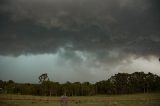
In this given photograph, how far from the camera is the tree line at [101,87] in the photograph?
5522 inches

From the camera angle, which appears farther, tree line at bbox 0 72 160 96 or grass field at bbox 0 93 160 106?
tree line at bbox 0 72 160 96

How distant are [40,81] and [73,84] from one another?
23.2m

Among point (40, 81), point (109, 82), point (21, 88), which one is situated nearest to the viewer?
point (40, 81)

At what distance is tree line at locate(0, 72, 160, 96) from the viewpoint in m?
140

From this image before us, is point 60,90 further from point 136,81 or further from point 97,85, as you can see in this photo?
point 136,81

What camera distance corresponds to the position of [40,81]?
447ft

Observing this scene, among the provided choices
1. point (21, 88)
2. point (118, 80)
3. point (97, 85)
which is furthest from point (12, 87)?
point (118, 80)

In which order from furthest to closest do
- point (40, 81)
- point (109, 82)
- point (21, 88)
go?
point (109, 82)
point (21, 88)
point (40, 81)

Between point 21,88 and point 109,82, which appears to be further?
point 109,82

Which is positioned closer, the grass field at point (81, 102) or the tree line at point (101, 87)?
the grass field at point (81, 102)

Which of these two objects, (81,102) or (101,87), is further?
(101,87)

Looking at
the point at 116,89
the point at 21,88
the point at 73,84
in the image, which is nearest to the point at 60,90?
the point at 73,84

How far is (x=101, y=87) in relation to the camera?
159875 mm

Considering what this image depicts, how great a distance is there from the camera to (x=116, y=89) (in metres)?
154
